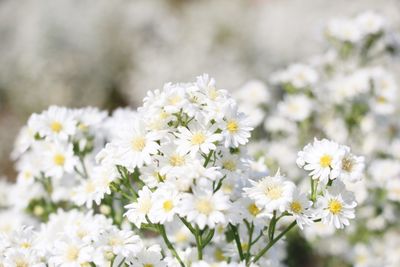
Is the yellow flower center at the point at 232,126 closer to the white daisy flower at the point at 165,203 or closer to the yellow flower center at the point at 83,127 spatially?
the white daisy flower at the point at 165,203

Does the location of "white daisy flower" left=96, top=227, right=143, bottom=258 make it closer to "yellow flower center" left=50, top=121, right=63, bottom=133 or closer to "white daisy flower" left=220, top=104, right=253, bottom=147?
"white daisy flower" left=220, top=104, right=253, bottom=147

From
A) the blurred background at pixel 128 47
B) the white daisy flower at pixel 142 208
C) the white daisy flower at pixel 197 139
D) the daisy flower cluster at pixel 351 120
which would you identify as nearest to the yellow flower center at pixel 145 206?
the white daisy flower at pixel 142 208

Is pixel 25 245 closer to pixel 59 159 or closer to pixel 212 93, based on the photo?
pixel 59 159

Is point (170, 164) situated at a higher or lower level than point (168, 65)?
lower

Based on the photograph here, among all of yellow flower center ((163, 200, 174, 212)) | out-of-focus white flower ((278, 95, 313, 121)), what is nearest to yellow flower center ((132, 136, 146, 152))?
yellow flower center ((163, 200, 174, 212))

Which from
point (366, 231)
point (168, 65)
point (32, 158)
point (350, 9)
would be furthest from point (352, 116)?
point (350, 9)

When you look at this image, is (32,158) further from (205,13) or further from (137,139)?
(205,13)

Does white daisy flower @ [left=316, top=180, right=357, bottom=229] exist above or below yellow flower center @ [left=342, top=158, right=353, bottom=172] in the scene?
below
